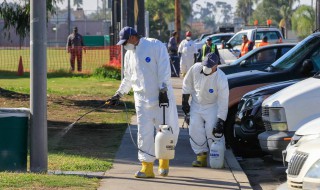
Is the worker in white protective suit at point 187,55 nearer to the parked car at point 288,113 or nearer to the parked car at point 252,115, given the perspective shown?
the parked car at point 252,115

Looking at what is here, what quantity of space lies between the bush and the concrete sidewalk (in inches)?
690

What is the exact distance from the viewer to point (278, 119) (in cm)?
1113

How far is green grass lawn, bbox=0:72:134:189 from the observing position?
9.98m

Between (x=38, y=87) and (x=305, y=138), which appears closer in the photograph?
(x=305, y=138)

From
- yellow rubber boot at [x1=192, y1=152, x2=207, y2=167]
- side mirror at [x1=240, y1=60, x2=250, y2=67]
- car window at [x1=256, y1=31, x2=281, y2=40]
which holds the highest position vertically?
car window at [x1=256, y1=31, x2=281, y2=40]

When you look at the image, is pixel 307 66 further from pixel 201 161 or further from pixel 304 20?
pixel 304 20

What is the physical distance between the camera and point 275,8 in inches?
5325

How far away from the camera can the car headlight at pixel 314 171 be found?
6.79m

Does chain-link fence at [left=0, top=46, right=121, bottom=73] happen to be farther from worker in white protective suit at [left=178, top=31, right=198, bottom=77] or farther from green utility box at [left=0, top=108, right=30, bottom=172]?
green utility box at [left=0, top=108, right=30, bottom=172]

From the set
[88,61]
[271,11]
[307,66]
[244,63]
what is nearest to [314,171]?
[307,66]

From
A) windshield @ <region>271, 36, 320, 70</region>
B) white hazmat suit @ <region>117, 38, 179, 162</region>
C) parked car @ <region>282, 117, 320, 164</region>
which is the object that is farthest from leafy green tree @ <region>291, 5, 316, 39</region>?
parked car @ <region>282, 117, 320, 164</region>

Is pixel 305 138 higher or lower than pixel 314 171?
higher

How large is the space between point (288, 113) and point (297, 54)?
347 centimetres

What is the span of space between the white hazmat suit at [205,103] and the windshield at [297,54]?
269 centimetres
